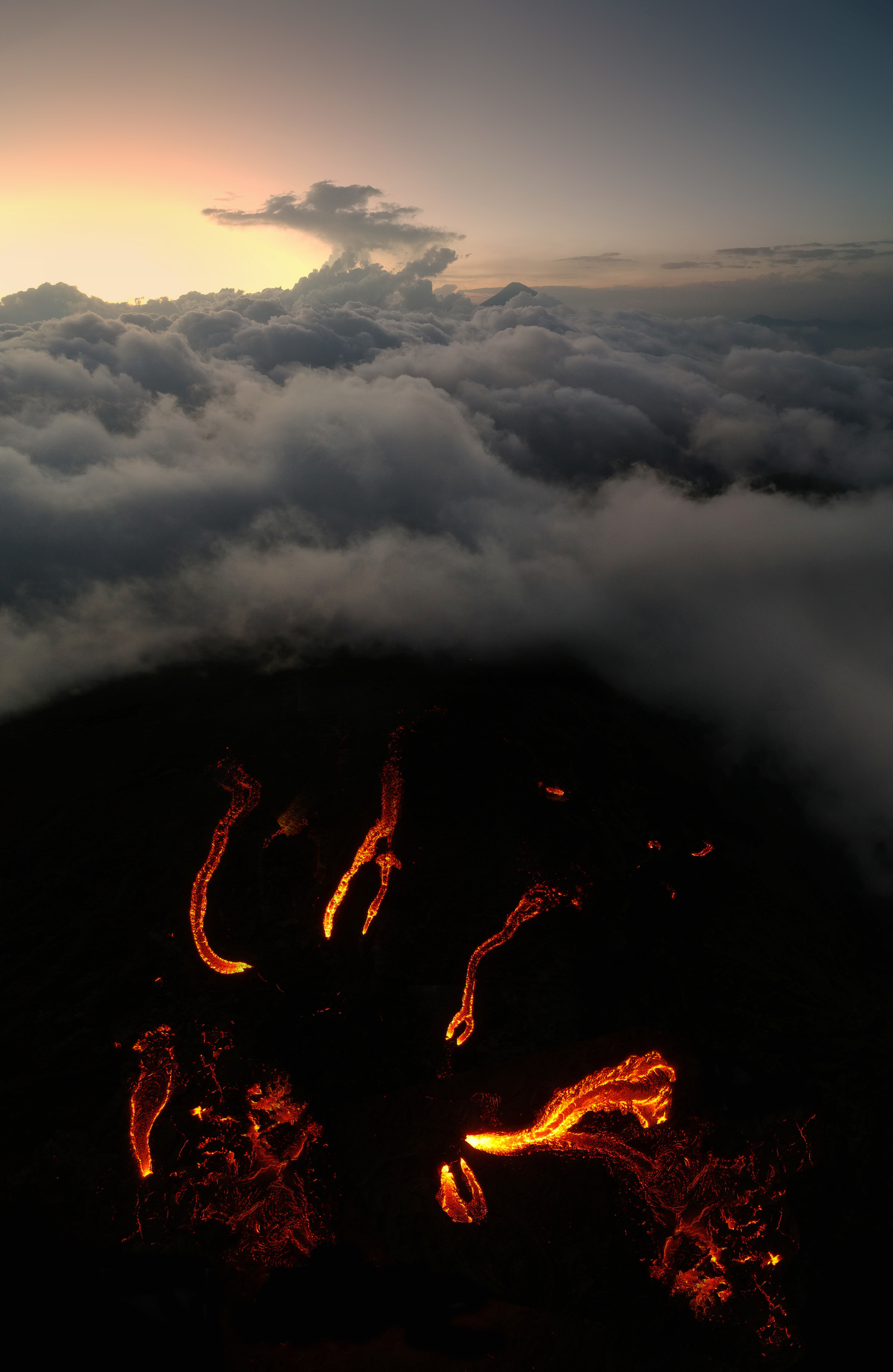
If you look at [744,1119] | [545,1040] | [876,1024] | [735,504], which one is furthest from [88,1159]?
[735,504]

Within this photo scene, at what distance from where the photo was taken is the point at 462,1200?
83.8 ft

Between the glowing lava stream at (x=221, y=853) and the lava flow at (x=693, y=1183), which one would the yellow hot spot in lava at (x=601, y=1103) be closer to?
the lava flow at (x=693, y=1183)

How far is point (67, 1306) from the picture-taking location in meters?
22.6

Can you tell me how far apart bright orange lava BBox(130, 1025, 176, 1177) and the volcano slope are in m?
0.40

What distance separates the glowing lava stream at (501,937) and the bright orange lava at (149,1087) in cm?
1323

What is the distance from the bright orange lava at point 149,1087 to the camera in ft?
88.1

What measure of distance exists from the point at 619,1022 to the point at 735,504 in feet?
542

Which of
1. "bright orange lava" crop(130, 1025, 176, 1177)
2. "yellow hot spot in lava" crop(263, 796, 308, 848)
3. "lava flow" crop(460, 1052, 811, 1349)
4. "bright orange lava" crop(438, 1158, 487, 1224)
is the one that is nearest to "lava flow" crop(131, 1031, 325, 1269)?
"bright orange lava" crop(130, 1025, 176, 1177)

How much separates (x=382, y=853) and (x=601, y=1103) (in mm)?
19967

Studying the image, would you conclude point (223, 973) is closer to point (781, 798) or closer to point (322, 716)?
point (322, 716)

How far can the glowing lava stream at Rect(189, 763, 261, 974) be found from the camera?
34844mm

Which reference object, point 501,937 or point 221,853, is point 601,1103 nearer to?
point 501,937

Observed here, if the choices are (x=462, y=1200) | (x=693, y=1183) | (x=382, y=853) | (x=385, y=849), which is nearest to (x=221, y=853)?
(x=382, y=853)

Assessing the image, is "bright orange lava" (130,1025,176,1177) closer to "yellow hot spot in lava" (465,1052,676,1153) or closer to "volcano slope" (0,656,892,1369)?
"volcano slope" (0,656,892,1369)
